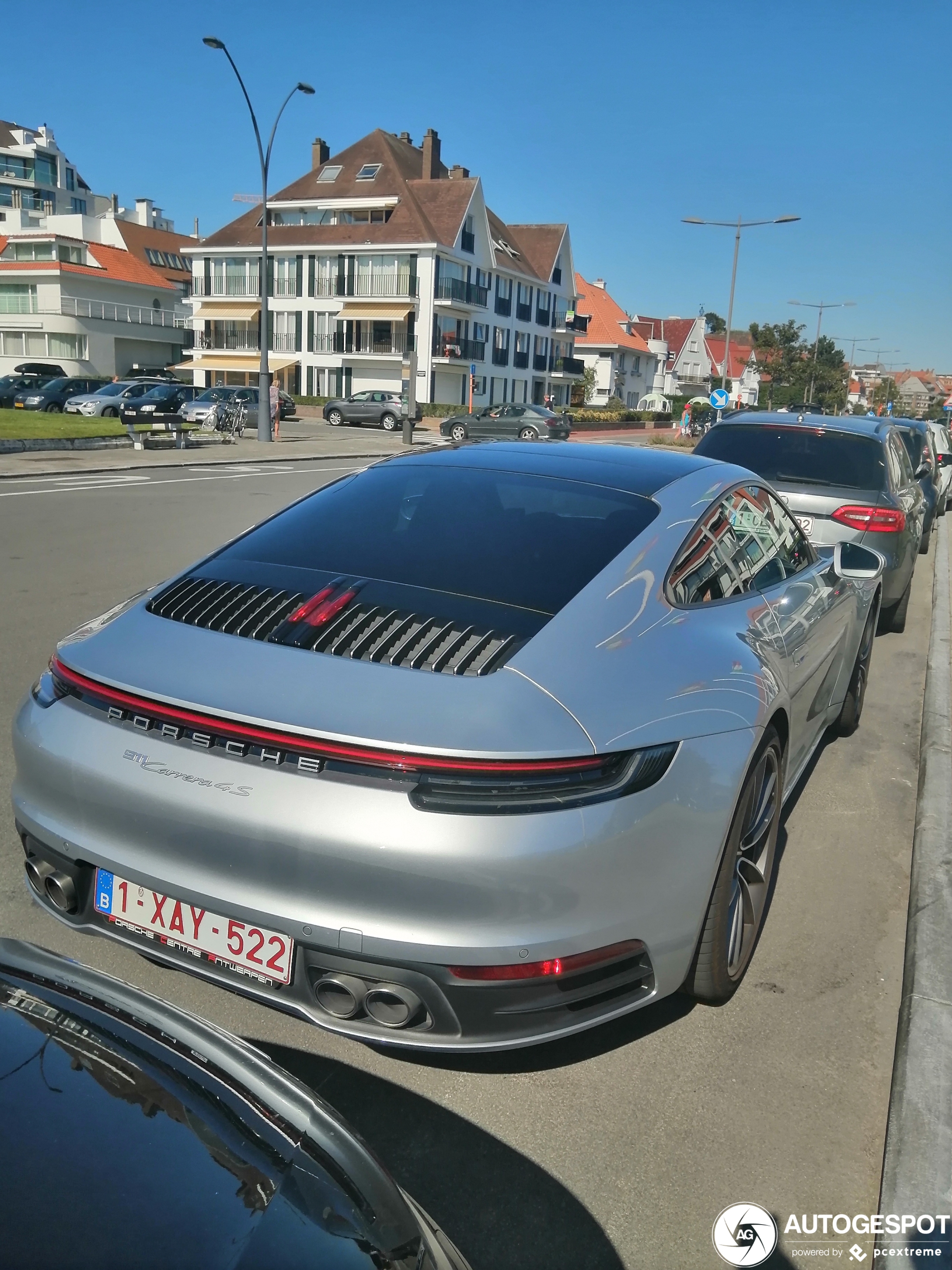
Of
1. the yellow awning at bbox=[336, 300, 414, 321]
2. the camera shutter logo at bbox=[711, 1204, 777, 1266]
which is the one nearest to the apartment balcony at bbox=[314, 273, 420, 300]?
the yellow awning at bbox=[336, 300, 414, 321]

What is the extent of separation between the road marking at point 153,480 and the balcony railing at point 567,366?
5370 cm

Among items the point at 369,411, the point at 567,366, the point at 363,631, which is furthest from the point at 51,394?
the point at 567,366

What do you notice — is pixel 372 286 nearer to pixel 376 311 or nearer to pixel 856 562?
pixel 376 311

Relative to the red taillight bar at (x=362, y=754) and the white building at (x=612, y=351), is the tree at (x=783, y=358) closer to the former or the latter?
the white building at (x=612, y=351)

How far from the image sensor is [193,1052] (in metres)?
1.78

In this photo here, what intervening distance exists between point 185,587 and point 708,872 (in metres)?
1.66

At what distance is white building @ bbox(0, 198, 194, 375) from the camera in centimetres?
6362

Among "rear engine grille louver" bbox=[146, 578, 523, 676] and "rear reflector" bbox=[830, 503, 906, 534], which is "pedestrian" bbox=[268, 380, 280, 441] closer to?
"rear reflector" bbox=[830, 503, 906, 534]

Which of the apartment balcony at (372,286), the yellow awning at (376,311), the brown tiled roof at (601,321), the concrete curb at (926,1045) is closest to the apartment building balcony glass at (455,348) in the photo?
the yellow awning at (376,311)

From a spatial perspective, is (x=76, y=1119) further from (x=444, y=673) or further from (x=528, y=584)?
(x=528, y=584)

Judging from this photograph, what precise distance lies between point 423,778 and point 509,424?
41.4 m

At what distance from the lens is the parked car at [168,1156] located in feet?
4.46

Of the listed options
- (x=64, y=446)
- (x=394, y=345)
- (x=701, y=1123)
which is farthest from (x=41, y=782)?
(x=394, y=345)

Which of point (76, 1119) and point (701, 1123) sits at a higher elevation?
Result: point (76, 1119)
